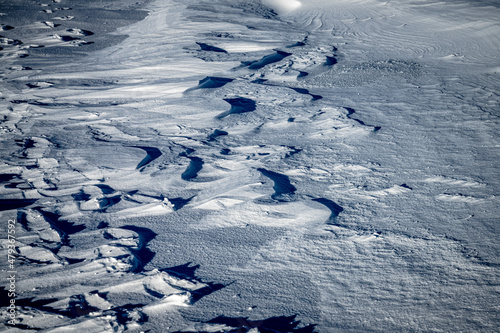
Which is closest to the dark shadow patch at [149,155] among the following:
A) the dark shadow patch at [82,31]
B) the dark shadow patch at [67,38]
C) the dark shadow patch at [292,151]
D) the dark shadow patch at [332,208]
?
the dark shadow patch at [292,151]

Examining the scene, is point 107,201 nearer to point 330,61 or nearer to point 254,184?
point 254,184

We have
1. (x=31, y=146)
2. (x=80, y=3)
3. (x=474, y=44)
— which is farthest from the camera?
(x=80, y=3)

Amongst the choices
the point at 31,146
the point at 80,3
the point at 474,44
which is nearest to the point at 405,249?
the point at 31,146

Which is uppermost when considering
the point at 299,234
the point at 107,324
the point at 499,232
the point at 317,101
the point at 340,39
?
the point at 340,39

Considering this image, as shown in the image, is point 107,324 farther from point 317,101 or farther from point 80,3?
point 80,3

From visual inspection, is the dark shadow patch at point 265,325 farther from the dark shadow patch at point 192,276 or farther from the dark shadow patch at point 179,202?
the dark shadow patch at point 179,202

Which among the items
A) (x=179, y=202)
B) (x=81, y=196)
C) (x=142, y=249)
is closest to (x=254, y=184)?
(x=179, y=202)
